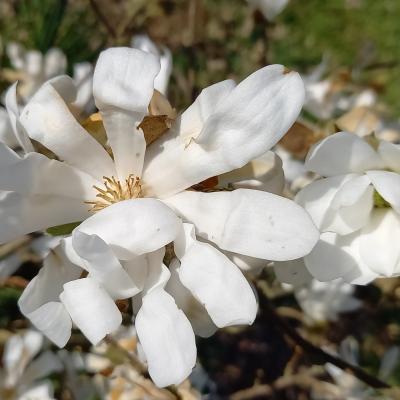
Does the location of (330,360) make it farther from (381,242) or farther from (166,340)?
(166,340)

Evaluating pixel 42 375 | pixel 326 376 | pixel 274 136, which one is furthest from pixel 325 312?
pixel 274 136

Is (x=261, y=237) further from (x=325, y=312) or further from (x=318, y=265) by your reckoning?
(x=325, y=312)

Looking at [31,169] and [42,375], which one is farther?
[42,375]

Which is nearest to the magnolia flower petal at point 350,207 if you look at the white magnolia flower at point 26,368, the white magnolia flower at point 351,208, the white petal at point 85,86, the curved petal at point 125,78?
the white magnolia flower at point 351,208

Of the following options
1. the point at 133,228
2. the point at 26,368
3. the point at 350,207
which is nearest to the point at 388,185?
the point at 350,207

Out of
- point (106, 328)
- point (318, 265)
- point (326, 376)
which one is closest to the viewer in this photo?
point (106, 328)

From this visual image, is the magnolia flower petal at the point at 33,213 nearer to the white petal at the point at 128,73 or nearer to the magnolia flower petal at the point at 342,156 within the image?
the white petal at the point at 128,73

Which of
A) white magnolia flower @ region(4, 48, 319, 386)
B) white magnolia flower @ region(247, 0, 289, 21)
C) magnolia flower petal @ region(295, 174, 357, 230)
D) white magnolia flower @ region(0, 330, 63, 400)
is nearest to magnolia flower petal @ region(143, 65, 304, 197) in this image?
white magnolia flower @ region(4, 48, 319, 386)
